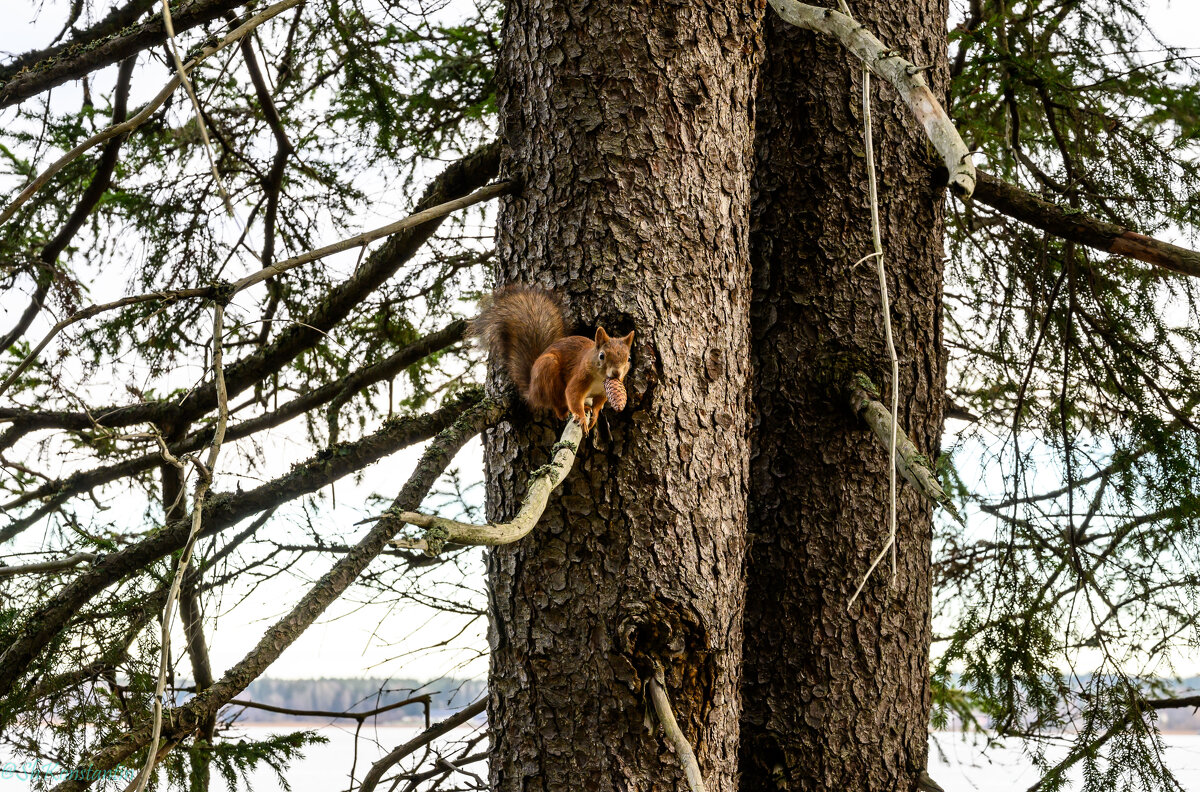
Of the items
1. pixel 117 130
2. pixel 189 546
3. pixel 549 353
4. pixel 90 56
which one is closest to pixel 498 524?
pixel 189 546

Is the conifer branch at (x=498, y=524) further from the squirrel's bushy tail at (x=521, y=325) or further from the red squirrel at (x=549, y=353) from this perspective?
the squirrel's bushy tail at (x=521, y=325)

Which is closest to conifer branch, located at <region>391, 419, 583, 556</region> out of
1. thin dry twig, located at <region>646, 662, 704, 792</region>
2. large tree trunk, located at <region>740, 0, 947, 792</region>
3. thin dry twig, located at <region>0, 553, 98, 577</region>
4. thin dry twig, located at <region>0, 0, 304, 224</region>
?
thin dry twig, located at <region>646, 662, 704, 792</region>

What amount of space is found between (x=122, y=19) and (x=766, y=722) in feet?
8.26

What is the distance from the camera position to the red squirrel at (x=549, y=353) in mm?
1587

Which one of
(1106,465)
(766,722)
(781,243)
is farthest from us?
(1106,465)

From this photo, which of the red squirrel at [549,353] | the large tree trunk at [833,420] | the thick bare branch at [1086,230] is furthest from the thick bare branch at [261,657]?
the thick bare branch at [1086,230]

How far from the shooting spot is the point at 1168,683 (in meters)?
3.72

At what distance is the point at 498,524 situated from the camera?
3.93 ft

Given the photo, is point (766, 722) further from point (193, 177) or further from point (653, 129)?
point (193, 177)

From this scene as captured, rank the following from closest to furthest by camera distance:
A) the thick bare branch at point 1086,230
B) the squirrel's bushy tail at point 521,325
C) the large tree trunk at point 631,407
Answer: the large tree trunk at point 631,407, the squirrel's bushy tail at point 521,325, the thick bare branch at point 1086,230

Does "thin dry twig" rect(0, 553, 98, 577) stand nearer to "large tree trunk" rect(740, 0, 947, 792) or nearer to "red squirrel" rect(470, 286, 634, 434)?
"red squirrel" rect(470, 286, 634, 434)

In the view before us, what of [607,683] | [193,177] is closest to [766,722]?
[607,683]

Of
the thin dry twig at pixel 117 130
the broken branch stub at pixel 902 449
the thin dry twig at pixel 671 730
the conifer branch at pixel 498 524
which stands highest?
the thin dry twig at pixel 117 130

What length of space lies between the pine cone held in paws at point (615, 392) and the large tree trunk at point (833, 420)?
69 centimetres
